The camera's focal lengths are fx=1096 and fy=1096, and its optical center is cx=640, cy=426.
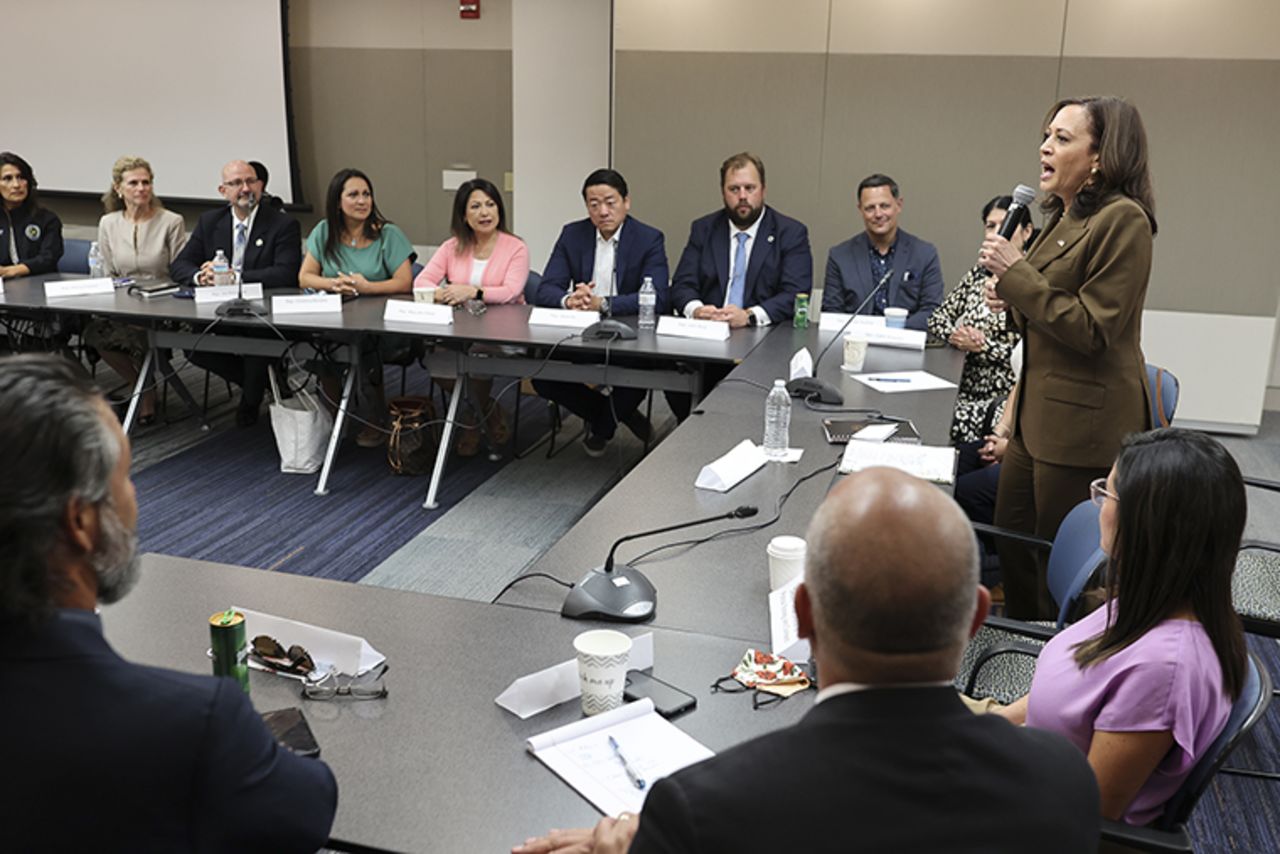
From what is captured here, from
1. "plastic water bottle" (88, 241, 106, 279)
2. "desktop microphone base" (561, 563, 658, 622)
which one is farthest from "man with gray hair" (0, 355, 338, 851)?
"plastic water bottle" (88, 241, 106, 279)

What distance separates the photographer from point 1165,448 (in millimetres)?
1625

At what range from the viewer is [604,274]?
16.8 feet

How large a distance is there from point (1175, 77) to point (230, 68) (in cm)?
568

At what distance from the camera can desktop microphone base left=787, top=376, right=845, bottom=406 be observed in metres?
3.42

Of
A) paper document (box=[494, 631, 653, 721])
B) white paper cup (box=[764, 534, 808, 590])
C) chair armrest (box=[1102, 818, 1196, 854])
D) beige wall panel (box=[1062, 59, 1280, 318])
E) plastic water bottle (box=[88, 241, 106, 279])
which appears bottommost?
chair armrest (box=[1102, 818, 1196, 854])

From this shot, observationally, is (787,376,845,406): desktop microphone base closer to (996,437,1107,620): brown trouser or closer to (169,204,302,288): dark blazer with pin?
(996,437,1107,620): brown trouser

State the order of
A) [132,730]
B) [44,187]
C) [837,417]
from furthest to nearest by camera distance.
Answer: [44,187] < [837,417] < [132,730]

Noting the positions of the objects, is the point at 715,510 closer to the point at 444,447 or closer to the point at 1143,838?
the point at 1143,838

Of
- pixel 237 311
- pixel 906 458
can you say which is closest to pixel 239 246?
pixel 237 311

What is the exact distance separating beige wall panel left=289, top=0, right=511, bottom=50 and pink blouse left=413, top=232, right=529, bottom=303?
237cm

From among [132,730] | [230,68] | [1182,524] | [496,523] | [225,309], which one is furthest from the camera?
[230,68]

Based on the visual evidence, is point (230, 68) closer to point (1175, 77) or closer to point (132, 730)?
point (1175, 77)

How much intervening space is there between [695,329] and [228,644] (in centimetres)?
303

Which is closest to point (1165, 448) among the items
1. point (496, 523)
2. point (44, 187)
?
point (496, 523)
